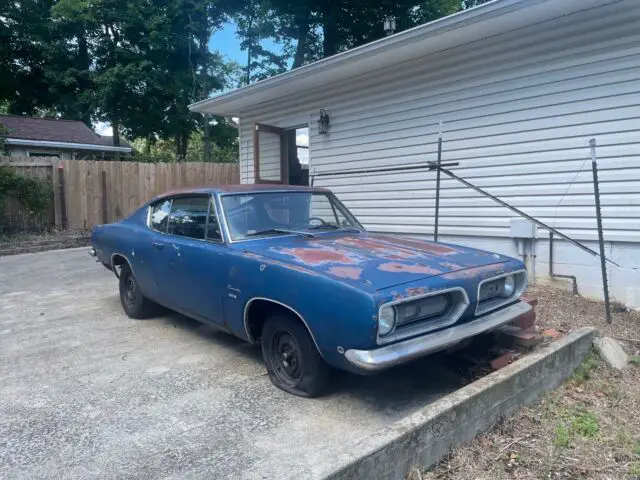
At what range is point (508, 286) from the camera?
11.7 feet

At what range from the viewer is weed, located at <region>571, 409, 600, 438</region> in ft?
9.57

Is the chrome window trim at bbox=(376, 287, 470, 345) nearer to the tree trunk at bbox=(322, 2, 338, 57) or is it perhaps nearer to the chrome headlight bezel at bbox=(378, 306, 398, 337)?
the chrome headlight bezel at bbox=(378, 306, 398, 337)

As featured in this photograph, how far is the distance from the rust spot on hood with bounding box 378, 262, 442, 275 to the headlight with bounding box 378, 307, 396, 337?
374 mm

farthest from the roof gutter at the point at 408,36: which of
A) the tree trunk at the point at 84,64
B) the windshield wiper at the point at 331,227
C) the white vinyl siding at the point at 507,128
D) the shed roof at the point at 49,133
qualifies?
the tree trunk at the point at 84,64

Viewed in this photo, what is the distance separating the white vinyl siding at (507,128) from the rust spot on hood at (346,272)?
4.05m

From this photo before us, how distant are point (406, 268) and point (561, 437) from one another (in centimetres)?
133

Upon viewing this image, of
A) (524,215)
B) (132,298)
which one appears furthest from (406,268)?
(524,215)

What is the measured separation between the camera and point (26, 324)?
522 cm

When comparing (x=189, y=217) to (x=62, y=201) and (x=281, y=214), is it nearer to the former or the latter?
(x=281, y=214)

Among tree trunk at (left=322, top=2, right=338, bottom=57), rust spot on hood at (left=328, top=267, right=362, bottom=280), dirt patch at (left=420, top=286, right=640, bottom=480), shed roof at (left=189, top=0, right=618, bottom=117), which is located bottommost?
dirt patch at (left=420, top=286, right=640, bottom=480)

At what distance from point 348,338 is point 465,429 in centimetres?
84

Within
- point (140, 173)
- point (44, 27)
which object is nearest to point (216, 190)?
point (140, 173)

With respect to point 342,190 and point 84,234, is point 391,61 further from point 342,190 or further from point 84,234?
point 84,234

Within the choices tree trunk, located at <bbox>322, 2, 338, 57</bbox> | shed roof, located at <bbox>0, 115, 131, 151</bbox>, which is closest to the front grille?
tree trunk, located at <bbox>322, 2, 338, 57</bbox>
